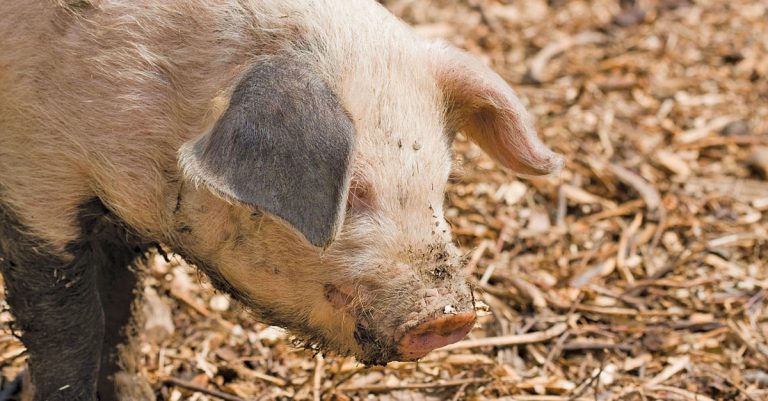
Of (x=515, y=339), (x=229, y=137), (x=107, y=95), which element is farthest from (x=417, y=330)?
(x=515, y=339)

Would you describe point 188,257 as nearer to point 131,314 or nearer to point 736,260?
point 131,314

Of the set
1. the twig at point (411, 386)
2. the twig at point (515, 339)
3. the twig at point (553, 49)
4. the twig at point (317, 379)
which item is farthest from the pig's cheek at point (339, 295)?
the twig at point (553, 49)

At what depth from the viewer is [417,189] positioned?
3.11 meters

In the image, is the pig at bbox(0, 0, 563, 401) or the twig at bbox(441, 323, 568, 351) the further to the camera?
the twig at bbox(441, 323, 568, 351)

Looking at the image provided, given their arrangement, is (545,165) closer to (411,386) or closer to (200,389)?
(411,386)

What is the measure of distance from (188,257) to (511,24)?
4.60m

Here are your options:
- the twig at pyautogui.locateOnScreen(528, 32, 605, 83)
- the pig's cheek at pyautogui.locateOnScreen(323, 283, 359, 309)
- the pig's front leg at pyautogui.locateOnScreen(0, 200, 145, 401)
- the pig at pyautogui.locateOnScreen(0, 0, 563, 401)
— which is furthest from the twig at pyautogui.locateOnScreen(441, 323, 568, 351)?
the twig at pyautogui.locateOnScreen(528, 32, 605, 83)

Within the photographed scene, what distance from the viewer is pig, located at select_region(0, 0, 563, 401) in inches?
118

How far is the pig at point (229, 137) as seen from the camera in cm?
301

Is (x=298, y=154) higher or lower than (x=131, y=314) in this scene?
higher

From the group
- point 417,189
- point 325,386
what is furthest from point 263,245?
point 325,386

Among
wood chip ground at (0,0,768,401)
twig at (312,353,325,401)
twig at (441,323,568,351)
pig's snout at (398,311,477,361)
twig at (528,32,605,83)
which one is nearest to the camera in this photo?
pig's snout at (398,311,477,361)

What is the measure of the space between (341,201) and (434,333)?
0.52 m

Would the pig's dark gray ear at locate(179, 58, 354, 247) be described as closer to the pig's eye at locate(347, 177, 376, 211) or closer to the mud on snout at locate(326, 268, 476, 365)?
the pig's eye at locate(347, 177, 376, 211)
